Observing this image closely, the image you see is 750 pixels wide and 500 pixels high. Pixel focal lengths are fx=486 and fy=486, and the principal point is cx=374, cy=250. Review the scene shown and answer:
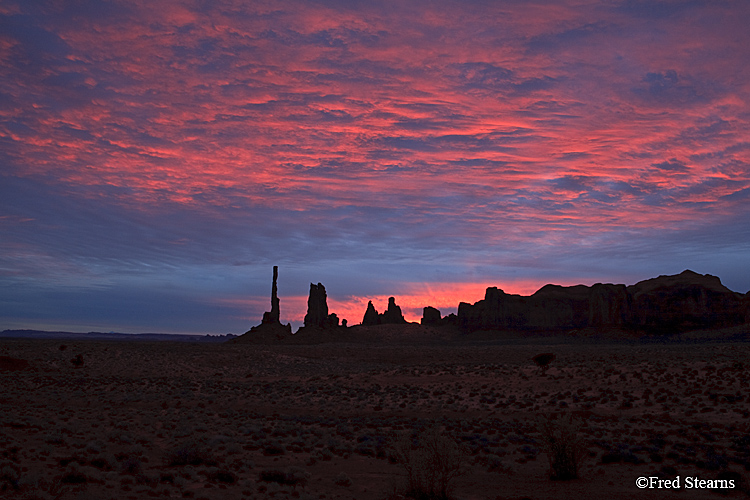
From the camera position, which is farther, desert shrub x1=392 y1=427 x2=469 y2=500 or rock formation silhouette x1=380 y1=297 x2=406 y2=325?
rock formation silhouette x1=380 y1=297 x2=406 y2=325

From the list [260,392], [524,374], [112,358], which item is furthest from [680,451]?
[112,358]

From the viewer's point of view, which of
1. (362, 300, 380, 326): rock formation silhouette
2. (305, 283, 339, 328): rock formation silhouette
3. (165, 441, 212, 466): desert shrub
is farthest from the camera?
(362, 300, 380, 326): rock formation silhouette

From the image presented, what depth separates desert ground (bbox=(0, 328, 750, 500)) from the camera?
11055 millimetres

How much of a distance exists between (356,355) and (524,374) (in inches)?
1519

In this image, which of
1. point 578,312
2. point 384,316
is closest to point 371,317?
point 384,316

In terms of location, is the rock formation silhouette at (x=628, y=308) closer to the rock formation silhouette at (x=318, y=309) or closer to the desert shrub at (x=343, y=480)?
the rock formation silhouette at (x=318, y=309)

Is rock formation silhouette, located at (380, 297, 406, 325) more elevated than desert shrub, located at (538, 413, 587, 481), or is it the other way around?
rock formation silhouette, located at (380, 297, 406, 325)

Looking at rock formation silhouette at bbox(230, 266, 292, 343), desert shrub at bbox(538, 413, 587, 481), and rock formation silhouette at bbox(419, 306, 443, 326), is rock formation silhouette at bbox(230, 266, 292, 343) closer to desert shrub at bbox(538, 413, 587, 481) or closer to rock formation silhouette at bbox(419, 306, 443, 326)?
rock formation silhouette at bbox(419, 306, 443, 326)

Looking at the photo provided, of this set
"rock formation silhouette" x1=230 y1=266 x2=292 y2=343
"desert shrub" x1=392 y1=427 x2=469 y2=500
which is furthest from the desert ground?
"rock formation silhouette" x1=230 y1=266 x2=292 y2=343

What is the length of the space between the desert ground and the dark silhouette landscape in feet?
0.28

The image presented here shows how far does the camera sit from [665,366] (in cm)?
3269

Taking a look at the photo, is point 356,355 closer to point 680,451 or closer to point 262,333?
point 262,333

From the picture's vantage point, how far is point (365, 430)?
19.3 metres

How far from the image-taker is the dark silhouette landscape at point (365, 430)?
35.5 ft
